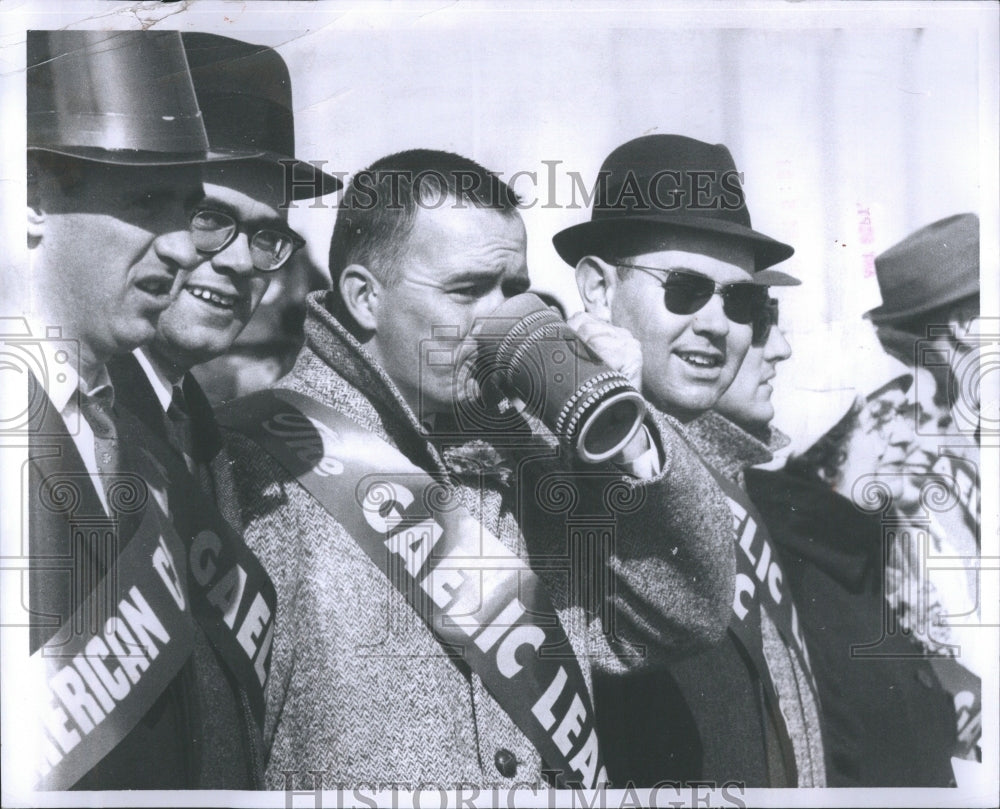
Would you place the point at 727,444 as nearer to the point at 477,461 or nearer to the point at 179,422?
the point at 477,461

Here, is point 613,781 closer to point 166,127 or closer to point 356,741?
point 356,741

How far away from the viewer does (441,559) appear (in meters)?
2.43

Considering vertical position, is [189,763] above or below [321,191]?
below

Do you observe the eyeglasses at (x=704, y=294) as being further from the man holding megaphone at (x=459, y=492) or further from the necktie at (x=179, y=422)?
the necktie at (x=179, y=422)

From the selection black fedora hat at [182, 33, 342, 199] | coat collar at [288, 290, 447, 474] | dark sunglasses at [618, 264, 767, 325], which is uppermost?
black fedora hat at [182, 33, 342, 199]

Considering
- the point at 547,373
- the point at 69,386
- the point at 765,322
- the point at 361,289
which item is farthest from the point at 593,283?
the point at 69,386

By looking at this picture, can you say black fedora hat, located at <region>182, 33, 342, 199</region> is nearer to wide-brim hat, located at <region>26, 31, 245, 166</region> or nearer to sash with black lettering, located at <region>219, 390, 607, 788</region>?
wide-brim hat, located at <region>26, 31, 245, 166</region>

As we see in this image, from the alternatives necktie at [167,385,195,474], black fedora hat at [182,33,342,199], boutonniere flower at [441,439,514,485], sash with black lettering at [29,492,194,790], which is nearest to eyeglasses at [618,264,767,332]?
boutonniere flower at [441,439,514,485]

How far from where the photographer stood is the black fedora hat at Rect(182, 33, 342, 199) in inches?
95.9

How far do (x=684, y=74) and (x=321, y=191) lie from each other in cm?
92

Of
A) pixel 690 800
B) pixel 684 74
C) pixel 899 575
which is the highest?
pixel 684 74

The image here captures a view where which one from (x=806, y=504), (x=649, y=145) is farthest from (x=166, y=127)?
(x=806, y=504)

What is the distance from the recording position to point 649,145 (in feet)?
8.05

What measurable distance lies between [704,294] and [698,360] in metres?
0.16
